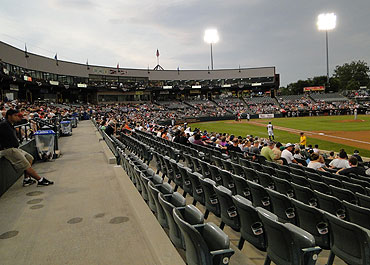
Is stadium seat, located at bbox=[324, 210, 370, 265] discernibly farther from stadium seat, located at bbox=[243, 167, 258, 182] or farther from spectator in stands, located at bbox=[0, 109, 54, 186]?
spectator in stands, located at bbox=[0, 109, 54, 186]

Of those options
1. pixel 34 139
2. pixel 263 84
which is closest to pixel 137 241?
pixel 34 139

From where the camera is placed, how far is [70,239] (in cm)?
396

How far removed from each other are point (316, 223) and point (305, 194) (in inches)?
55.8

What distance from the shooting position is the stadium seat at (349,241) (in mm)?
2834

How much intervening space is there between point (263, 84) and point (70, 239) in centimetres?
8551

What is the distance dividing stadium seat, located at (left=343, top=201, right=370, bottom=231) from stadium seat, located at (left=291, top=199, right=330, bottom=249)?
538mm

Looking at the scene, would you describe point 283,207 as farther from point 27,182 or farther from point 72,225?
point 27,182

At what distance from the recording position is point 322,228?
3600mm

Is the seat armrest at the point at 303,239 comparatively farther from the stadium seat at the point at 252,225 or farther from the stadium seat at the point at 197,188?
the stadium seat at the point at 197,188

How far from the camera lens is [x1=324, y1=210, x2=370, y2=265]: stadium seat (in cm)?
283

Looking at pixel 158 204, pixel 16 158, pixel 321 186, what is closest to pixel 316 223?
pixel 158 204

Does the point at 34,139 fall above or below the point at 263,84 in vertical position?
below

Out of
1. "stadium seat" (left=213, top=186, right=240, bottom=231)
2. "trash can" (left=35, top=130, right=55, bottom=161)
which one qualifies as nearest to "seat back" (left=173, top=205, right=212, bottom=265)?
"stadium seat" (left=213, top=186, right=240, bottom=231)

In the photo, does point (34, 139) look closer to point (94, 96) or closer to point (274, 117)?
point (274, 117)
